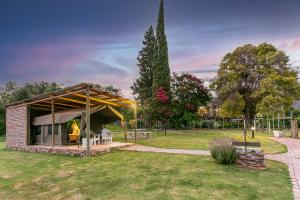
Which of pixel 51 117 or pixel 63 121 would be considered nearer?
pixel 63 121

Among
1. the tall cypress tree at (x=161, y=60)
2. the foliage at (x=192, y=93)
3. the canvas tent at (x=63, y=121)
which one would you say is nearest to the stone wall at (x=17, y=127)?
the canvas tent at (x=63, y=121)

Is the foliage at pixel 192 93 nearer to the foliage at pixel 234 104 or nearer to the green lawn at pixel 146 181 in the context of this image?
the foliage at pixel 234 104

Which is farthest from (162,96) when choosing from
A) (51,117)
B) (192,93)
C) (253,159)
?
(253,159)

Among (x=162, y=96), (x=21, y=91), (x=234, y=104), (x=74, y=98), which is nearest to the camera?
(x=74, y=98)

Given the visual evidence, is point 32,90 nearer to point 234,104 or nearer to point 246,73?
point 234,104

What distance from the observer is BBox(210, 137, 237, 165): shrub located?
273 inches

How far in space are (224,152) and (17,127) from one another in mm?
11774

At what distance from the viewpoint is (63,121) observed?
11.7m

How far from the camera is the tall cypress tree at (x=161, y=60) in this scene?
2740cm

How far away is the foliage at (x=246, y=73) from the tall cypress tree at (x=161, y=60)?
5.75 m

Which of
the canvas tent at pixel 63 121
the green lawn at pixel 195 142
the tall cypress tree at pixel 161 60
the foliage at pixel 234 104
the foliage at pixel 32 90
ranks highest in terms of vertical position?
the tall cypress tree at pixel 161 60

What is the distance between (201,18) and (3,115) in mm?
23340

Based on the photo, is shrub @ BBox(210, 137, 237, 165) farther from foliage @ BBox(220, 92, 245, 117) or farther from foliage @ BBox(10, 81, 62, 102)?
foliage @ BBox(10, 81, 62, 102)

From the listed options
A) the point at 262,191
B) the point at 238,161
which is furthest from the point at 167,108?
the point at 262,191
